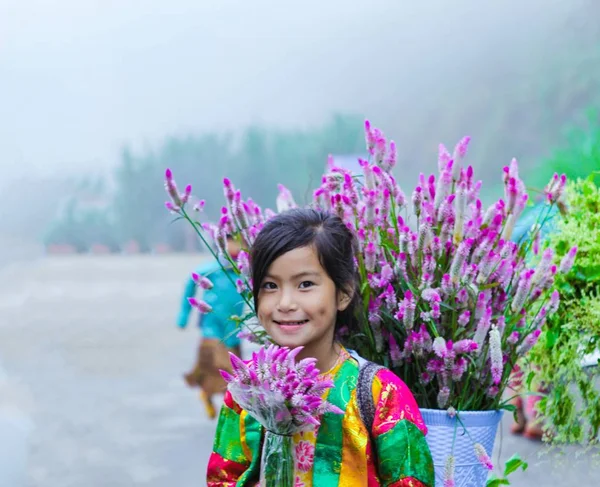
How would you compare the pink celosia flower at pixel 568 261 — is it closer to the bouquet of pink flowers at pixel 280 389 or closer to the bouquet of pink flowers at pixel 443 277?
the bouquet of pink flowers at pixel 443 277

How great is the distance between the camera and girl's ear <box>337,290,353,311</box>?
1775 mm

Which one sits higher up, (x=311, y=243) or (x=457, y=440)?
(x=311, y=243)

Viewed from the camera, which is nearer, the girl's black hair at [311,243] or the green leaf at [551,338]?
the girl's black hair at [311,243]

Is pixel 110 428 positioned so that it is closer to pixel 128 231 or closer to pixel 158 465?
pixel 158 465

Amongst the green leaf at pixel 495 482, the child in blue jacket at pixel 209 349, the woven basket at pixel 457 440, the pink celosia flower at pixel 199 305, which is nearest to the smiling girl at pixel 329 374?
the woven basket at pixel 457 440

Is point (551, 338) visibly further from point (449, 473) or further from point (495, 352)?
point (449, 473)

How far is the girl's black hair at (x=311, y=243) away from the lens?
1731 mm

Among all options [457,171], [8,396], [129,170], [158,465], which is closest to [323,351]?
[457,171]

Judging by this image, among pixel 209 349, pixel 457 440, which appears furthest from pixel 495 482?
pixel 209 349

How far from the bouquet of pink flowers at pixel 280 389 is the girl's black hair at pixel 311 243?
235mm

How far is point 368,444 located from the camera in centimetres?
168

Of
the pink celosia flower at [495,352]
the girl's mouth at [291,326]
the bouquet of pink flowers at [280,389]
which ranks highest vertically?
the girl's mouth at [291,326]

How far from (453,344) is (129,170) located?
959 cm

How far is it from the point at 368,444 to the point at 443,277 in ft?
1.22
